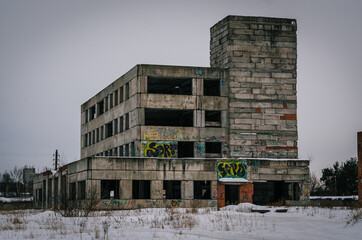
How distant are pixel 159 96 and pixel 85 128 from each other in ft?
74.5

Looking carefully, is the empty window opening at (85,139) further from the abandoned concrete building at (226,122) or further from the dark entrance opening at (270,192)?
the dark entrance opening at (270,192)

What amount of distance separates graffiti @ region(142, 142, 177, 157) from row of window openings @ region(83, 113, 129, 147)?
4.66 m

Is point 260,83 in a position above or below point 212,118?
above

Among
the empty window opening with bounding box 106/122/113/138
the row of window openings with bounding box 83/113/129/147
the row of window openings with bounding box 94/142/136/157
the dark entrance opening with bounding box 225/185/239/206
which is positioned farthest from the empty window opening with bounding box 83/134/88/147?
the dark entrance opening with bounding box 225/185/239/206

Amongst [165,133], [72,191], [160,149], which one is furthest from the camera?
[165,133]

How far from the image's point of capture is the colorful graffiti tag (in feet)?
172

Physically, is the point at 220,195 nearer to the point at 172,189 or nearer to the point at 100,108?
the point at 172,189

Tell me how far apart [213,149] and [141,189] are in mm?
8884

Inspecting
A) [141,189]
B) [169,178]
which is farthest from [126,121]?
[169,178]

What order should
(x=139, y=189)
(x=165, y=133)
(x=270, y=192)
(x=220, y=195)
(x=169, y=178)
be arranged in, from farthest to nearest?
1. (x=270, y=192)
2. (x=165, y=133)
3. (x=139, y=189)
4. (x=220, y=195)
5. (x=169, y=178)

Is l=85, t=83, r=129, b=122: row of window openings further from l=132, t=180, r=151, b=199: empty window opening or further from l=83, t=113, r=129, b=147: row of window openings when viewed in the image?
l=132, t=180, r=151, b=199: empty window opening

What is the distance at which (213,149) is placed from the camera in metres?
56.5

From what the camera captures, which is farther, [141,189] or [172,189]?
[172,189]

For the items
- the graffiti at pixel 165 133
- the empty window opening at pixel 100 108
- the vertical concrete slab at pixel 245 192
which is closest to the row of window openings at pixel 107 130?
the empty window opening at pixel 100 108
